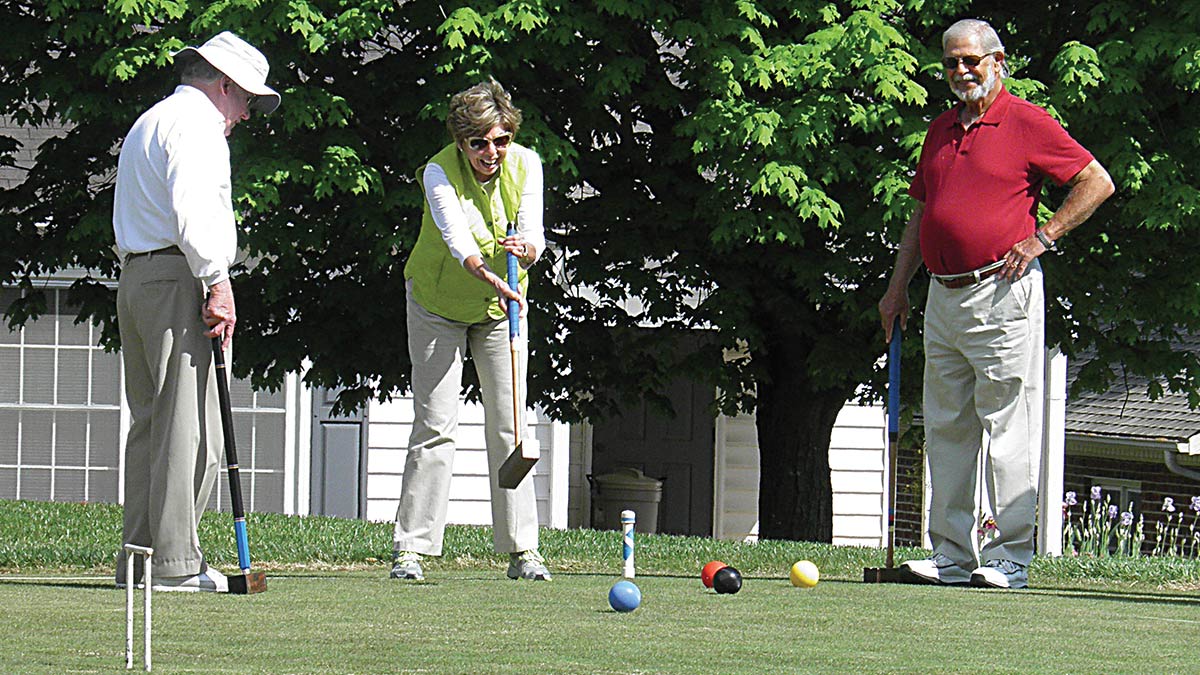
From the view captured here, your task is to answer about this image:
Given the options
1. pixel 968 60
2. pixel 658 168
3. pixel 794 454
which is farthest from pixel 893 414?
pixel 794 454

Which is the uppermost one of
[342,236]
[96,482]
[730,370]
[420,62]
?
[420,62]

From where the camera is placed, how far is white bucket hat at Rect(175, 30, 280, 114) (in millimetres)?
6387

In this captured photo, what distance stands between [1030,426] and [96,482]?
12.5m

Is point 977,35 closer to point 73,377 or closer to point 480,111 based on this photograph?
point 480,111

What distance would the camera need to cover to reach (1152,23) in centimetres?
1082

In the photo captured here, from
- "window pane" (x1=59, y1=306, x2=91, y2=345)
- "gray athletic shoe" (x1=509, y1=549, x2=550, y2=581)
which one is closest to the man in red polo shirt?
"gray athletic shoe" (x1=509, y1=549, x2=550, y2=581)

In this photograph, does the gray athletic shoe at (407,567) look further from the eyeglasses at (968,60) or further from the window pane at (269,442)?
the window pane at (269,442)

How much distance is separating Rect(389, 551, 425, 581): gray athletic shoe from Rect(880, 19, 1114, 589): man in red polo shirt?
1.93 m

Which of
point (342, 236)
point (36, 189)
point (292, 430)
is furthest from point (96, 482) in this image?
A: point (342, 236)

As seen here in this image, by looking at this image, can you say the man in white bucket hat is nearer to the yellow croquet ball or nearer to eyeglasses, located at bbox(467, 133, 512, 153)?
eyeglasses, located at bbox(467, 133, 512, 153)

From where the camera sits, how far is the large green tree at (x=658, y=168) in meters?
10.6

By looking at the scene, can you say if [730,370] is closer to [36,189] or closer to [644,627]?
[36,189]

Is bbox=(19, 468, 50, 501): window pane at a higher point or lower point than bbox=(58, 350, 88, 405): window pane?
lower

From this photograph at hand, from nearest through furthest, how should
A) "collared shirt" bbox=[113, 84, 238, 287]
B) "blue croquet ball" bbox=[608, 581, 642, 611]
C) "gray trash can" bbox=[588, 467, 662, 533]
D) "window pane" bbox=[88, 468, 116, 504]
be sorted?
"blue croquet ball" bbox=[608, 581, 642, 611] < "collared shirt" bbox=[113, 84, 238, 287] < "window pane" bbox=[88, 468, 116, 504] < "gray trash can" bbox=[588, 467, 662, 533]
